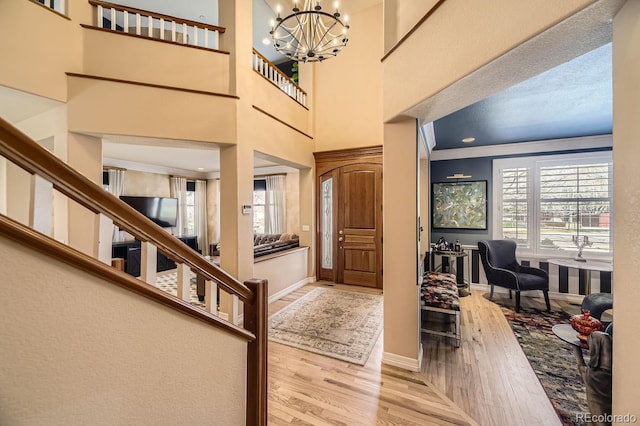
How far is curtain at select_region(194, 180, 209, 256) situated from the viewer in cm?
811

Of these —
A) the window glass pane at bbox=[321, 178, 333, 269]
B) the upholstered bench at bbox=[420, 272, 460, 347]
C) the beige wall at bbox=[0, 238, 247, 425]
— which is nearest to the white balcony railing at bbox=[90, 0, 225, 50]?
the window glass pane at bbox=[321, 178, 333, 269]

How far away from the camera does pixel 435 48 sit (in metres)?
1.90

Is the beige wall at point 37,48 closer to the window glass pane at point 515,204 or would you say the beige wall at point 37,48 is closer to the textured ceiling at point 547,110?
the textured ceiling at point 547,110

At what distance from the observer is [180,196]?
7586mm

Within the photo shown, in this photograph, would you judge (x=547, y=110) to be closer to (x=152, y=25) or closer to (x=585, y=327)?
(x=585, y=327)

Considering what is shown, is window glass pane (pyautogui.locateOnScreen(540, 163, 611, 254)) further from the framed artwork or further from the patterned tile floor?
the patterned tile floor

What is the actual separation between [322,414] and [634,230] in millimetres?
2124

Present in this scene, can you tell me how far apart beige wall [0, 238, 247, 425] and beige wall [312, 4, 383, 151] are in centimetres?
469

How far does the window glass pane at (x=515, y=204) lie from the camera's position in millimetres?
4680

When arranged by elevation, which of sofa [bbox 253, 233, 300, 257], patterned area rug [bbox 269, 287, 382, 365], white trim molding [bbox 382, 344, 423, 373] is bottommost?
patterned area rug [bbox 269, 287, 382, 365]

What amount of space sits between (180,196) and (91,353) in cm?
770

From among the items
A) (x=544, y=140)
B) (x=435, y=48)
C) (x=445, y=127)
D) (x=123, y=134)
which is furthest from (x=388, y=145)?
(x=544, y=140)

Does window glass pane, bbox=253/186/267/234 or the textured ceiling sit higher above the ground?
the textured ceiling
